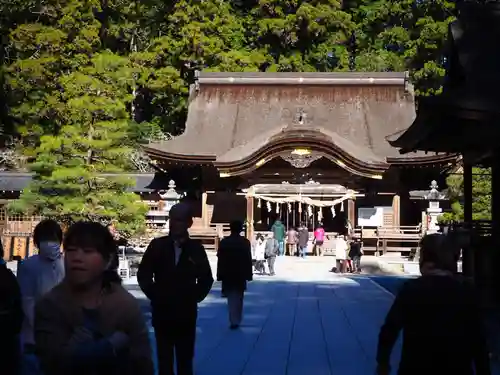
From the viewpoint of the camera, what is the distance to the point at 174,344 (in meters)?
5.20

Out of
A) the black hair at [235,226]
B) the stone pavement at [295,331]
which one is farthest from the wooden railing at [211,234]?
the black hair at [235,226]

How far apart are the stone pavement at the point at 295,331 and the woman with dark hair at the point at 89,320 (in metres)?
4.19

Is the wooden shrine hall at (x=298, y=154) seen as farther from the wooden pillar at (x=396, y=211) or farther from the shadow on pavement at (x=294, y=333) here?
the shadow on pavement at (x=294, y=333)

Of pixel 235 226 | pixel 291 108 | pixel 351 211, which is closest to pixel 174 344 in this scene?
pixel 235 226

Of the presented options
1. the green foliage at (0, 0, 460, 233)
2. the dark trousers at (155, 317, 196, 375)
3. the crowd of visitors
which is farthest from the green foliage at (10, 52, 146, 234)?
the dark trousers at (155, 317, 196, 375)

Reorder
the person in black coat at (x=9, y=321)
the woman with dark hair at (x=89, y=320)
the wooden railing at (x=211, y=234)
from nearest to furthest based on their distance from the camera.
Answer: the woman with dark hair at (x=89, y=320) → the person in black coat at (x=9, y=321) → the wooden railing at (x=211, y=234)

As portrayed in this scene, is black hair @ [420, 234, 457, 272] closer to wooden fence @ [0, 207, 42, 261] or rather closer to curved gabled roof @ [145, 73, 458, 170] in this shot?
wooden fence @ [0, 207, 42, 261]

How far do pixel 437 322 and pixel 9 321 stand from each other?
6.93 ft

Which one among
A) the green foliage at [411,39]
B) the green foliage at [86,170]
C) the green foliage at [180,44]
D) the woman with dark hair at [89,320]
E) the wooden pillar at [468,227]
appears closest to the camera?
the woman with dark hair at [89,320]

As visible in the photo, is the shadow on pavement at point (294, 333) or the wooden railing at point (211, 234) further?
the wooden railing at point (211, 234)

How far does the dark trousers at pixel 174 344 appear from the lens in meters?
5.16

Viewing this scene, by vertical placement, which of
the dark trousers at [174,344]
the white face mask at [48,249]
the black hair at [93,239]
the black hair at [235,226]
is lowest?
the dark trousers at [174,344]

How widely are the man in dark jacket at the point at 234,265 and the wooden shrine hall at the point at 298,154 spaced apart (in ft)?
50.5

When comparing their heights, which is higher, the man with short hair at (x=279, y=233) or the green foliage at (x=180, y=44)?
the green foliage at (x=180, y=44)
